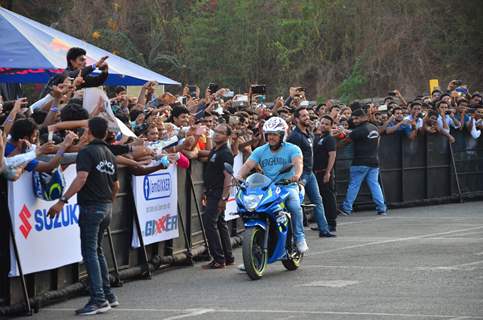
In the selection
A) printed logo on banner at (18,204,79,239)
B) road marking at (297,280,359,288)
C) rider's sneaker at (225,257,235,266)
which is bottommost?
rider's sneaker at (225,257,235,266)

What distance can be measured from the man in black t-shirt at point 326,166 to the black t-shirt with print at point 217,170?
4.97m

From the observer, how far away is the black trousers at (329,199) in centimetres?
2117

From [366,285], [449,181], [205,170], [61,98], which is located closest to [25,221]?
[61,98]

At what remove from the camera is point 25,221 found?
1261 cm

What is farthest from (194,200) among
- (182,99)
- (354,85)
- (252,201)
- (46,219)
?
(354,85)

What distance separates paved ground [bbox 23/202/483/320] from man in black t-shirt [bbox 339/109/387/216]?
Answer: 535cm

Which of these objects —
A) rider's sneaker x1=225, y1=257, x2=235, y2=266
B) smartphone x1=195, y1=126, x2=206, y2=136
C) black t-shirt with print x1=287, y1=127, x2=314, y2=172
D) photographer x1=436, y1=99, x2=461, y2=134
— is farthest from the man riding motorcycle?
photographer x1=436, y1=99, x2=461, y2=134

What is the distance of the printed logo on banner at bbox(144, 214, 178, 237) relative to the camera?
15.8 metres

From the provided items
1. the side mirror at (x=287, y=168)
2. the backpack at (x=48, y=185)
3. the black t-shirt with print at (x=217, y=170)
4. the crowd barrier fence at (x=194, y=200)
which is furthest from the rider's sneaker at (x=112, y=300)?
the black t-shirt with print at (x=217, y=170)

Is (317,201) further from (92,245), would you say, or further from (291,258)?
(92,245)

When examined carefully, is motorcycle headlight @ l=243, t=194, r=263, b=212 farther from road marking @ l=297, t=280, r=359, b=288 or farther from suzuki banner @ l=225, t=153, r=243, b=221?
suzuki banner @ l=225, t=153, r=243, b=221

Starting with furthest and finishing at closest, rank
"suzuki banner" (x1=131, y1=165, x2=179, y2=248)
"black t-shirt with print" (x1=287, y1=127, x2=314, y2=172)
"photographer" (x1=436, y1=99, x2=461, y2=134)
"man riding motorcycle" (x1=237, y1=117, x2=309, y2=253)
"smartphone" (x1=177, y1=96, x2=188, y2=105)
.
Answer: "photographer" (x1=436, y1=99, x2=461, y2=134)
"smartphone" (x1=177, y1=96, x2=188, y2=105)
"black t-shirt with print" (x1=287, y1=127, x2=314, y2=172)
"man riding motorcycle" (x1=237, y1=117, x2=309, y2=253)
"suzuki banner" (x1=131, y1=165, x2=179, y2=248)

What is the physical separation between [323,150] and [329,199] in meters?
1.01

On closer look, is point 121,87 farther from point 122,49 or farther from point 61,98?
point 122,49
